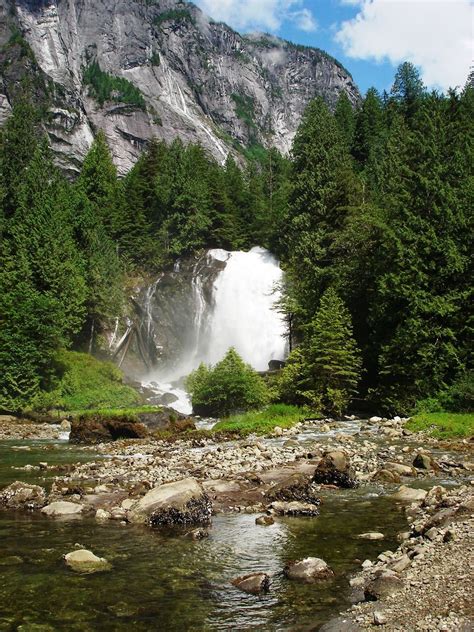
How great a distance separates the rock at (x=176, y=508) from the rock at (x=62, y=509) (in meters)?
1.42

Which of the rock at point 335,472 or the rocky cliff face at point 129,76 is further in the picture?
the rocky cliff face at point 129,76

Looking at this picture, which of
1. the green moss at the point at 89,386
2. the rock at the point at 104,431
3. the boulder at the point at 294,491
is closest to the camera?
the boulder at the point at 294,491

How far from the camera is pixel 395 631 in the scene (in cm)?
589

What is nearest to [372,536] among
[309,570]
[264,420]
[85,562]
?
[309,570]

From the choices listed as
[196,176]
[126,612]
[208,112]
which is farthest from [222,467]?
[208,112]

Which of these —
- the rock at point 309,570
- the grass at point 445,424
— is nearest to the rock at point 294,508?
the rock at point 309,570

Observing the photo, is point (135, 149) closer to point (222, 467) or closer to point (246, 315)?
point (246, 315)

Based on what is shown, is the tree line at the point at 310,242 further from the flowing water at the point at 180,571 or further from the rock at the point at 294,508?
the flowing water at the point at 180,571

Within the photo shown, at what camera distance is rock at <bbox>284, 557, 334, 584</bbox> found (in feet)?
27.8

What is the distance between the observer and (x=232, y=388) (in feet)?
106

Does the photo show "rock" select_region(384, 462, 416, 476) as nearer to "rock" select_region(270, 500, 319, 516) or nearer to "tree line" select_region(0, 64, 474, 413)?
→ "rock" select_region(270, 500, 319, 516)

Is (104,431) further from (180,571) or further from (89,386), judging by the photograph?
(180,571)

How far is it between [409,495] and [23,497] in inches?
362

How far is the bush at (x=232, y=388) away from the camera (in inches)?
1252
